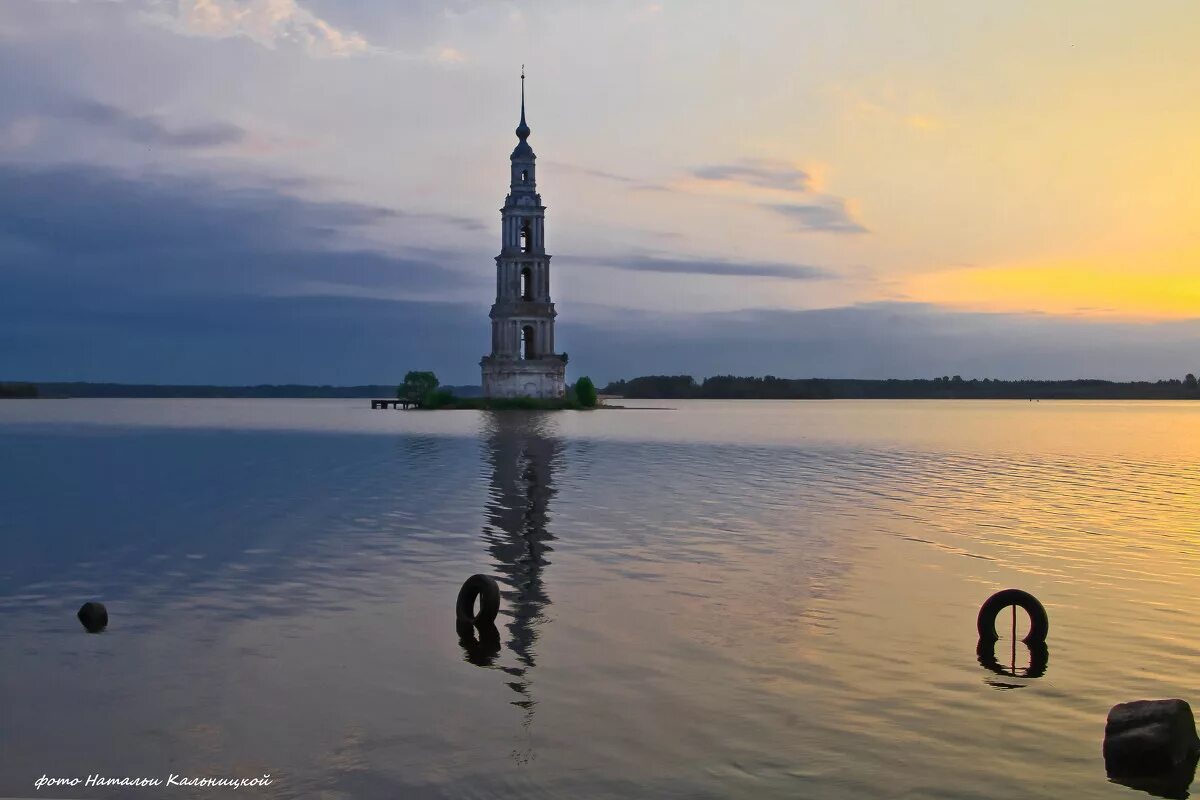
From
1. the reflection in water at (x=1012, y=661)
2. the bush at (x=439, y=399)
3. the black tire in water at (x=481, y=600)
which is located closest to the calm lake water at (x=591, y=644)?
the reflection in water at (x=1012, y=661)

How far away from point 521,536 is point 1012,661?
17.3 metres

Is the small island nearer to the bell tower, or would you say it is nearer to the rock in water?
the bell tower

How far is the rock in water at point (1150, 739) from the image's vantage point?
12.4 m

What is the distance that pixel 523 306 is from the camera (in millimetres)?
171500

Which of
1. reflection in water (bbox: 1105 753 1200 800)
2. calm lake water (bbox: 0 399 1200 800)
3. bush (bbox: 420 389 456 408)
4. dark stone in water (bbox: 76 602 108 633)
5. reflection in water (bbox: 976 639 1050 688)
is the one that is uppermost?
bush (bbox: 420 389 456 408)

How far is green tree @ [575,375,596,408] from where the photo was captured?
188250mm

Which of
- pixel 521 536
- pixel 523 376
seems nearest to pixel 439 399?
pixel 523 376

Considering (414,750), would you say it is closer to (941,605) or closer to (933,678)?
(933,678)

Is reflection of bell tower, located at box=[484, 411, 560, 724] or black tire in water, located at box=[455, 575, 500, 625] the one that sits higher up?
black tire in water, located at box=[455, 575, 500, 625]

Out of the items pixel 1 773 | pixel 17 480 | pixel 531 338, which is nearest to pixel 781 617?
pixel 1 773

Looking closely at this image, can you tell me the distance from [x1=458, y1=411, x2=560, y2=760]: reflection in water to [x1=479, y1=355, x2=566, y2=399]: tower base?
99617 millimetres

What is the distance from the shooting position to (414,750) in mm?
12883

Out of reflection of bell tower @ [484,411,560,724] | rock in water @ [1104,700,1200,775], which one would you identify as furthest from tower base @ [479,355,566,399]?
rock in water @ [1104,700,1200,775]

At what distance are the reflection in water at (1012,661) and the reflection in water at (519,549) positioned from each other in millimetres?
7230
